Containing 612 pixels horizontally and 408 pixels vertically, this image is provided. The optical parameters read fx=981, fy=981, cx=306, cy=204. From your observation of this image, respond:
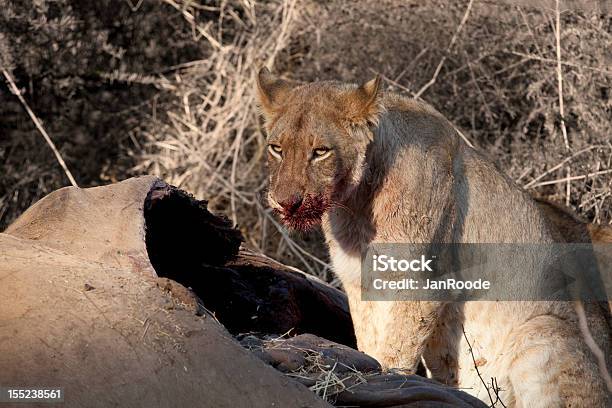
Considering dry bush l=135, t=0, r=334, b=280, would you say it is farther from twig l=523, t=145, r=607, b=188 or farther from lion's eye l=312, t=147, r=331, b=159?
lion's eye l=312, t=147, r=331, b=159

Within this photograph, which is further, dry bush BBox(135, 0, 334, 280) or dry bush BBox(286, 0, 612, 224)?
dry bush BBox(135, 0, 334, 280)

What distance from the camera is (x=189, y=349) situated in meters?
3.37

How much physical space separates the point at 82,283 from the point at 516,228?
8.99 feet

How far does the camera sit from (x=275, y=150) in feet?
15.9

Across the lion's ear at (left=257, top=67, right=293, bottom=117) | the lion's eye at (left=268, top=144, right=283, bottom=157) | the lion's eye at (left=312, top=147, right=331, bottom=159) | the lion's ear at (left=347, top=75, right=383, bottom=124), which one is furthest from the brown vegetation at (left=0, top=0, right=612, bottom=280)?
the lion's eye at (left=312, top=147, right=331, bottom=159)

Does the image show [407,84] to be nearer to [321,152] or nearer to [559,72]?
[559,72]

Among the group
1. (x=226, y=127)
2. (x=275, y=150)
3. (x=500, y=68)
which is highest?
(x=500, y=68)

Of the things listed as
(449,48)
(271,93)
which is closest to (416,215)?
(271,93)

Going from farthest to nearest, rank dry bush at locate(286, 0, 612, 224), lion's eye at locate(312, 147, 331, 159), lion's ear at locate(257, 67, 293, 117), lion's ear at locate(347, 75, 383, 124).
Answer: dry bush at locate(286, 0, 612, 224), lion's ear at locate(257, 67, 293, 117), lion's ear at locate(347, 75, 383, 124), lion's eye at locate(312, 147, 331, 159)

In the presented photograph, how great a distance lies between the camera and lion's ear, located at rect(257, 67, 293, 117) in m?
5.11

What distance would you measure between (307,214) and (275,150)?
368 mm

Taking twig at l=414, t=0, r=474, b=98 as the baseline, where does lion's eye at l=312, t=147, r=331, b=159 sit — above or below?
below

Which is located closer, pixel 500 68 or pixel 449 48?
pixel 449 48

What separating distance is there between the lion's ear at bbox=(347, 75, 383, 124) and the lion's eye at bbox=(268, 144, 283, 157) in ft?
1.25
